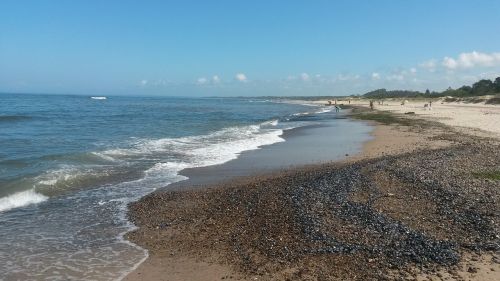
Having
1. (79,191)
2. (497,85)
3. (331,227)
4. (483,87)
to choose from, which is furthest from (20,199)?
(483,87)

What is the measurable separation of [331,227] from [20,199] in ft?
31.2

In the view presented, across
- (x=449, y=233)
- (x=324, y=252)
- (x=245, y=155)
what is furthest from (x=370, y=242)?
(x=245, y=155)

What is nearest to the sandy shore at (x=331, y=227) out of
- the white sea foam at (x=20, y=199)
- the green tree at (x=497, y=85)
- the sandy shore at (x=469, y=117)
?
the white sea foam at (x=20, y=199)

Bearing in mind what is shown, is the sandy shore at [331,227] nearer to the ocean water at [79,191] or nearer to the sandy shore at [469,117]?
the ocean water at [79,191]

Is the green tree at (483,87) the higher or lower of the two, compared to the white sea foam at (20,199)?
higher

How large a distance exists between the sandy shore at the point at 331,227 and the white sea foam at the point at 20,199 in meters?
3.45

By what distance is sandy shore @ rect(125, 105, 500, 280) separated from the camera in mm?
7363

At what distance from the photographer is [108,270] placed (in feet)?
25.9

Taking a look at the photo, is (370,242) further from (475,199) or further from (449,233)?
(475,199)

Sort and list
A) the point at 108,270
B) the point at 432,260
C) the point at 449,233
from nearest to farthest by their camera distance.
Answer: the point at 432,260, the point at 108,270, the point at 449,233

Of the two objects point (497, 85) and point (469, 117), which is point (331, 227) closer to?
point (469, 117)

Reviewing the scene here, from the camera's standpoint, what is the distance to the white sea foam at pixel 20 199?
484 inches

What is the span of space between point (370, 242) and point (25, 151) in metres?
19.2

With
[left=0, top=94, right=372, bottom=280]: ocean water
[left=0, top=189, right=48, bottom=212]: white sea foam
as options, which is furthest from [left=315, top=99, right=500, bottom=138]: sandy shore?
[left=0, top=189, right=48, bottom=212]: white sea foam
